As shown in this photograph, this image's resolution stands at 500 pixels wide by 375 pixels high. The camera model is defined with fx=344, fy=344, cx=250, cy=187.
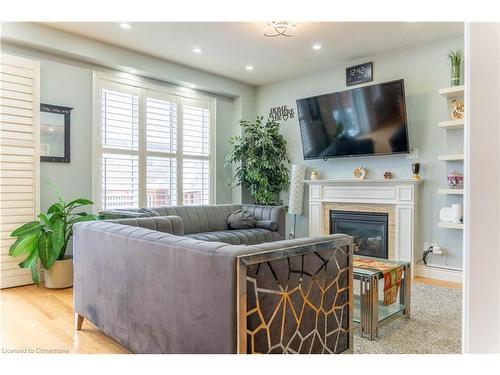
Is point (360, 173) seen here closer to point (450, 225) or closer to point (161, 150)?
point (450, 225)

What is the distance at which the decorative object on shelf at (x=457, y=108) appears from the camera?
393cm

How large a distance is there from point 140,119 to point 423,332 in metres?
4.14

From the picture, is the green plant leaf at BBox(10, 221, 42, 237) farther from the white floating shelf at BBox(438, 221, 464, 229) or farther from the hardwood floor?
the white floating shelf at BBox(438, 221, 464, 229)

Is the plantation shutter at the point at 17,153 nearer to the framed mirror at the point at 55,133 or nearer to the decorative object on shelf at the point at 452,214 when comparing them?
the framed mirror at the point at 55,133

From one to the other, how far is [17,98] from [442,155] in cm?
484

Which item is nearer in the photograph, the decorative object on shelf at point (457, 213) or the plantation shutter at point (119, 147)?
the decorative object on shelf at point (457, 213)

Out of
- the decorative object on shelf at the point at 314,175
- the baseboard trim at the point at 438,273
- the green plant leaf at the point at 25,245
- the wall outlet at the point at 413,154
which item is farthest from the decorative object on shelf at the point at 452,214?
the green plant leaf at the point at 25,245

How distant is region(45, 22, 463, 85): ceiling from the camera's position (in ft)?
12.4

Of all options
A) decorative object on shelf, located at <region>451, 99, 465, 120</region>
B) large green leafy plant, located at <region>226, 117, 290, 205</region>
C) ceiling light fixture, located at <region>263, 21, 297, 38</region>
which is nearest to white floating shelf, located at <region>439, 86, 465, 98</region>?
decorative object on shelf, located at <region>451, 99, 465, 120</region>

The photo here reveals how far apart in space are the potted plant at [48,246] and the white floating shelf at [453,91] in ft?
13.6

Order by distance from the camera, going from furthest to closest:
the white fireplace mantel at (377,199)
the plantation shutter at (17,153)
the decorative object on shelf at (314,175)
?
the decorative object on shelf at (314,175), the white fireplace mantel at (377,199), the plantation shutter at (17,153)

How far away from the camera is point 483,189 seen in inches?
35.4

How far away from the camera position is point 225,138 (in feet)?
19.6
